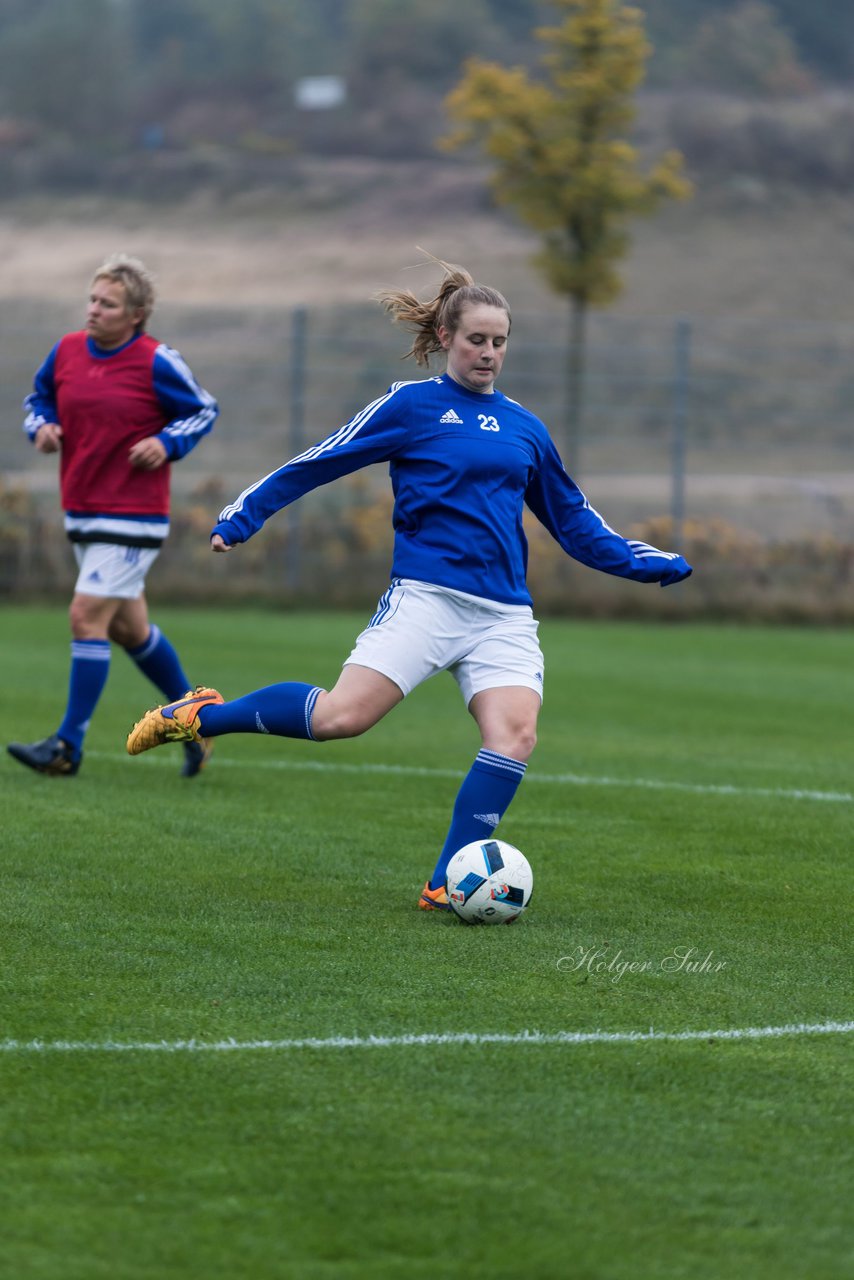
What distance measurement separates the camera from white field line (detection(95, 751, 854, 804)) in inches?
312

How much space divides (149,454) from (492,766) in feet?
9.09

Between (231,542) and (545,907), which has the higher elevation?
(231,542)

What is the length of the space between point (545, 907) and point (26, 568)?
13.2 m

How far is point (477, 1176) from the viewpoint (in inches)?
131

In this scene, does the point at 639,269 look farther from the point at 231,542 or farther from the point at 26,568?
the point at 231,542

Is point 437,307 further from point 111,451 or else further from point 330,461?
point 111,451

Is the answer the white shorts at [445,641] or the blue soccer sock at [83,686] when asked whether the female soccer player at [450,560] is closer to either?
the white shorts at [445,641]

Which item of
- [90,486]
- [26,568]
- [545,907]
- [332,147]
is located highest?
[332,147]

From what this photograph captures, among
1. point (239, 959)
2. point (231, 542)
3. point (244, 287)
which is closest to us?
point (239, 959)

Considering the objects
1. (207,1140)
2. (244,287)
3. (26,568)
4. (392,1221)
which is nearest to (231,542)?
(207,1140)

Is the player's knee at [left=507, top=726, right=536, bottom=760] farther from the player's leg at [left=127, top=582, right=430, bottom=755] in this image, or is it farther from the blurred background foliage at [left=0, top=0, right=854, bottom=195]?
the blurred background foliage at [left=0, top=0, right=854, bottom=195]

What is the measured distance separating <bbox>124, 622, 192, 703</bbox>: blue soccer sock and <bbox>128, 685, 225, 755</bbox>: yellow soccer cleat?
88.0 inches

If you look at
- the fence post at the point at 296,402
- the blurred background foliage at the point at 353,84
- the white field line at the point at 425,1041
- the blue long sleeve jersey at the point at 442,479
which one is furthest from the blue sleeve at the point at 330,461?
the blurred background foliage at the point at 353,84

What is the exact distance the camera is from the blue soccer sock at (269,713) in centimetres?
562
